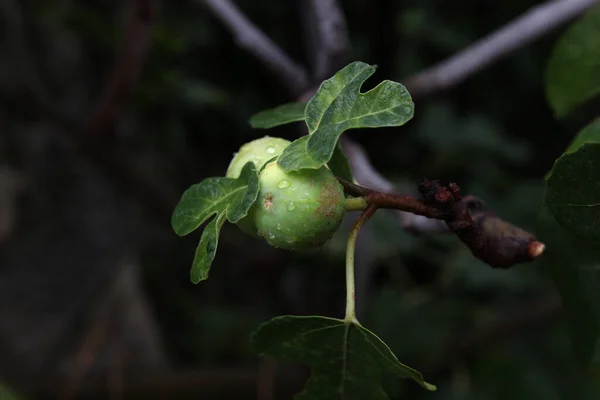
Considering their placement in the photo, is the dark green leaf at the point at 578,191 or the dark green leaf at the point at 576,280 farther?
the dark green leaf at the point at 576,280

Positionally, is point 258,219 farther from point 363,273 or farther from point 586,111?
point 586,111

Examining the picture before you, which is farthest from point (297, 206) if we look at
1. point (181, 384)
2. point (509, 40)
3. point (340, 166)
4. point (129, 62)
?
point (181, 384)

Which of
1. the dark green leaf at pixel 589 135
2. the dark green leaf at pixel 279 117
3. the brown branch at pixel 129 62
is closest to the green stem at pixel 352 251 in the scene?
the dark green leaf at pixel 279 117

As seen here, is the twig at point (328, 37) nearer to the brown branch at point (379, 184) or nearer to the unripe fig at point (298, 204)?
the brown branch at point (379, 184)

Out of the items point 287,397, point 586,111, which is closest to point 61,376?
point 287,397

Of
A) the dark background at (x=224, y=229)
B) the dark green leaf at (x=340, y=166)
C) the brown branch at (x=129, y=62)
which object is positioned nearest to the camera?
the dark green leaf at (x=340, y=166)

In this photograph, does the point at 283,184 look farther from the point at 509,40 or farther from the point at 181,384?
the point at 181,384

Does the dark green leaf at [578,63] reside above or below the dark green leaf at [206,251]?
below
